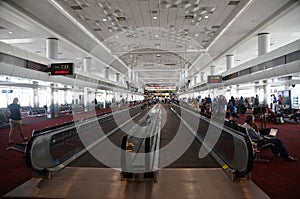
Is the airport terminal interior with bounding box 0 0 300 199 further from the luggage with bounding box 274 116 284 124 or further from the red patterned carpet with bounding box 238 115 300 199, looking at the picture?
the luggage with bounding box 274 116 284 124

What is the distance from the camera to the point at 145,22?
627 inches

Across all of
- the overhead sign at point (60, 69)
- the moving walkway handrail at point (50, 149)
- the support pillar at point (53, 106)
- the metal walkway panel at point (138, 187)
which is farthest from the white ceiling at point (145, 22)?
the metal walkway panel at point (138, 187)

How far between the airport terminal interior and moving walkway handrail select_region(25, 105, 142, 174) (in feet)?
0.13

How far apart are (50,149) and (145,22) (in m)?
11.0

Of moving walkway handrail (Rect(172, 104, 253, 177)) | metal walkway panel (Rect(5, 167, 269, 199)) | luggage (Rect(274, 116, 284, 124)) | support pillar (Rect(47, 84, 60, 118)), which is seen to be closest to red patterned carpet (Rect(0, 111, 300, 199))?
metal walkway panel (Rect(5, 167, 269, 199))

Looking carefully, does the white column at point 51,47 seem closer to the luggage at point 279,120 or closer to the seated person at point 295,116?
the luggage at point 279,120

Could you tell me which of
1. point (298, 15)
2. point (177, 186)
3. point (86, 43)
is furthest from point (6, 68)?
point (298, 15)

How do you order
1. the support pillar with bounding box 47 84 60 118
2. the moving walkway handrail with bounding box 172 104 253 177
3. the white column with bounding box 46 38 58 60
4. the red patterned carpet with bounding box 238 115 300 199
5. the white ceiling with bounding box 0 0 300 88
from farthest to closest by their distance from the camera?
the support pillar with bounding box 47 84 60 118, the white column with bounding box 46 38 58 60, the white ceiling with bounding box 0 0 300 88, the moving walkway handrail with bounding box 172 104 253 177, the red patterned carpet with bounding box 238 115 300 199

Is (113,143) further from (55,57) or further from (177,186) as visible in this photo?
(55,57)

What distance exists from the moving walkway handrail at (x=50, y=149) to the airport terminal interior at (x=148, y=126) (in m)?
0.04

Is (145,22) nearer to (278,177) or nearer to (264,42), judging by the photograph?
(264,42)

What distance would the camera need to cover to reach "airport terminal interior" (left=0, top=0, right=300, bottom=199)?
18.4 feet

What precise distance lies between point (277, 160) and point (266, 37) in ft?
41.2

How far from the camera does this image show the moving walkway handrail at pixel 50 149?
6133 mm
